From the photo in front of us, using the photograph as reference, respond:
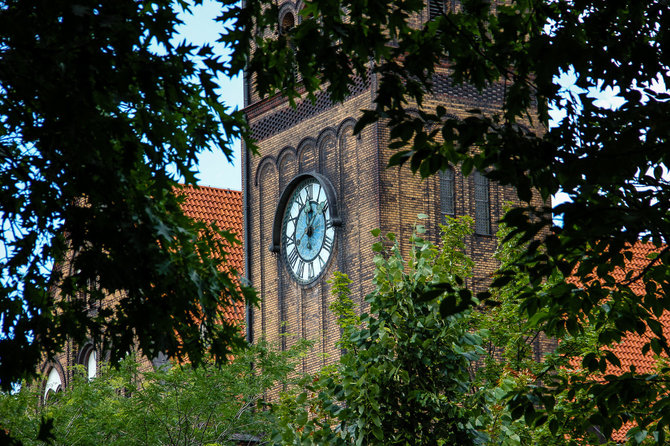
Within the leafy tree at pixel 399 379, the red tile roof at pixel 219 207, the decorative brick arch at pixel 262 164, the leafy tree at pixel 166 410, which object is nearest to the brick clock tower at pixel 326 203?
the decorative brick arch at pixel 262 164

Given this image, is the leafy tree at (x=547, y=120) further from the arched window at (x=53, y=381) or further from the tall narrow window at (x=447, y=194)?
the arched window at (x=53, y=381)

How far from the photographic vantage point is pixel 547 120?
9742mm

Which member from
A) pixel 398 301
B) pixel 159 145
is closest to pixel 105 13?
pixel 159 145

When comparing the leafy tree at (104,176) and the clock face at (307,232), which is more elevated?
the clock face at (307,232)

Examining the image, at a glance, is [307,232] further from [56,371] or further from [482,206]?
[56,371]

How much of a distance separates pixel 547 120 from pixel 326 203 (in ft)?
69.4

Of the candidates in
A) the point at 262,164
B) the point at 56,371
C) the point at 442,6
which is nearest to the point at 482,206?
the point at 442,6

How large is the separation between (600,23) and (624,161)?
2.19 m

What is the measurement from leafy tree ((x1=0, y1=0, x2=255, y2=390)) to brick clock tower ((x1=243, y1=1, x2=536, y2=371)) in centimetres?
1771

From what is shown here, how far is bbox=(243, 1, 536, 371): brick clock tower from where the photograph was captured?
29375 mm

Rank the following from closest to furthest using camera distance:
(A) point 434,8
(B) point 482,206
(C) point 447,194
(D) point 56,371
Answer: (C) point 447,194
(B) point 482,206
(A) point 434,8
(D) point 56,371

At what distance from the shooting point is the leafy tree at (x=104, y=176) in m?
9.20

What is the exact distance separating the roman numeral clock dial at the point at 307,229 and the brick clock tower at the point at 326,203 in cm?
3

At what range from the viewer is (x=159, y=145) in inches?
424
